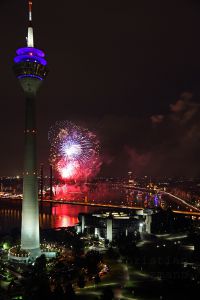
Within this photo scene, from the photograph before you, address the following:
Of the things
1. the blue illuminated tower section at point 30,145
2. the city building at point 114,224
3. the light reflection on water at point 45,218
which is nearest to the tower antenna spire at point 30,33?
the blue illuminated tower section at point 30,145

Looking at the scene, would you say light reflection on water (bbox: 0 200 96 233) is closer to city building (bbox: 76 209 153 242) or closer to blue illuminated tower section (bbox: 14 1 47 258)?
city building (bbox: 76 209 153 242)

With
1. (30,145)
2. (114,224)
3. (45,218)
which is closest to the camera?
(30,145)

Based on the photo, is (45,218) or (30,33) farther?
(45,218)

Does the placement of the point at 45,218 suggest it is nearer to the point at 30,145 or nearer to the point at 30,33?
the point at 30,145

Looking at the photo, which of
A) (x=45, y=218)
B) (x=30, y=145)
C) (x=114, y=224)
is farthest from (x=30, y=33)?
(x=45, y=218)

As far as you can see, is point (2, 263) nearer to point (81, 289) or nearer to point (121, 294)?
point (81, 289)

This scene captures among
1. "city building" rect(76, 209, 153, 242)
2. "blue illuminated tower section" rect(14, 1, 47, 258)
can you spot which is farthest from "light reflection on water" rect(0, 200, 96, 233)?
"blue illuminated tower section" rect(14, 1, 47, 258)

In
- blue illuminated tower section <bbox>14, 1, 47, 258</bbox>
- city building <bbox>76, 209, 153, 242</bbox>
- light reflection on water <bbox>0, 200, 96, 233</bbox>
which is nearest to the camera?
blue illuminated tower section <bbox>14, 1, 47, 258</bbox>

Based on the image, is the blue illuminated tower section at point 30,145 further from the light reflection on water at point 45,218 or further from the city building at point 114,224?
the light reflection on water at point 45,218

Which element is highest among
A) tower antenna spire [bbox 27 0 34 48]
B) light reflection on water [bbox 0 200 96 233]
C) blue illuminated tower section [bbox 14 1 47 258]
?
tower antenna spire [bbox 27 0 34 48]
